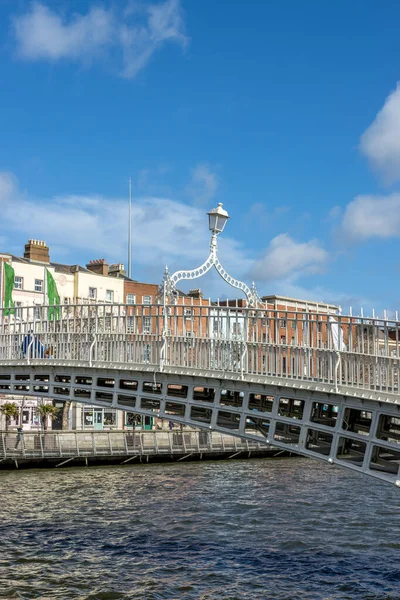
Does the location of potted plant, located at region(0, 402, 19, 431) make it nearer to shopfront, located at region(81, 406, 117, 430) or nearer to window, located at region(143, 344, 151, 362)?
shopfront, located at region(81, 406, 117, 430)

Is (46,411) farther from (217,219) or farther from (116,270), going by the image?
(217,219)

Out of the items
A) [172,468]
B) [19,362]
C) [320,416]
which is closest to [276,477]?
[172,468]

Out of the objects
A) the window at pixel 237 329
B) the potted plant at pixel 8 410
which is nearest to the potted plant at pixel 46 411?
the potted plant at pixel 8 410

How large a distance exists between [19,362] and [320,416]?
8.95m

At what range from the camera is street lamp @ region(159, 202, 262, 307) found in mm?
22781

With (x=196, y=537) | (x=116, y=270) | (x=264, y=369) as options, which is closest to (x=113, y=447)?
(x=196, y=537)

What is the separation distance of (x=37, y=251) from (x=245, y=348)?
4439 cm

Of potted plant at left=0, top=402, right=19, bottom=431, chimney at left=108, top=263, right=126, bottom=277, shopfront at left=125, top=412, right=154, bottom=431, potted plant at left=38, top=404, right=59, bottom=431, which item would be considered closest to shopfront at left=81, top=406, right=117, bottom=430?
shopfront at left=125, top=412, right=154, bottom=431

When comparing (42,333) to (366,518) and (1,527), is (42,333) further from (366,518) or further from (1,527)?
(366,518)

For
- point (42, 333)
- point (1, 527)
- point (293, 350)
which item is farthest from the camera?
point (1, 527)

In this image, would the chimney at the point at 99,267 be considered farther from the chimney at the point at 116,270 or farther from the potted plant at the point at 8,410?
the potted plant at the point at 8,410

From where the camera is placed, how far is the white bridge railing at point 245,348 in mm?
15734

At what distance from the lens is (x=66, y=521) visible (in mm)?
26891

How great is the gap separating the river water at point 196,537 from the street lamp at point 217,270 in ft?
22.4
